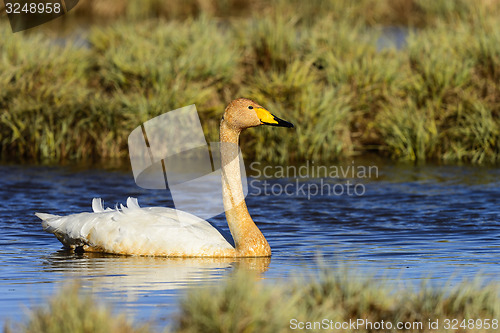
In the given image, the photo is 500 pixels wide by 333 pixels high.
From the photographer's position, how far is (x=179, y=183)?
13758mm

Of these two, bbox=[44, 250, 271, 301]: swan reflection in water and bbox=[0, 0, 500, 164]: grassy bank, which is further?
bbox=[0, 0, 500, 164]: grassy bank

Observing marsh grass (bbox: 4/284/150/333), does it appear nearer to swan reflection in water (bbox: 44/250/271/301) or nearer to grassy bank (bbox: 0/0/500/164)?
swan reflection in water (bbox: 44/250/271/301)

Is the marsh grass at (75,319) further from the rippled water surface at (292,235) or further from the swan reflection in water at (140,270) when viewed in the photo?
the swan reflection in water at (140,270)

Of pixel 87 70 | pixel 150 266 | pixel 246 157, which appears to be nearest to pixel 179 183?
pixel 246 157

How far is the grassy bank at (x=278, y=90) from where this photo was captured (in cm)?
1490

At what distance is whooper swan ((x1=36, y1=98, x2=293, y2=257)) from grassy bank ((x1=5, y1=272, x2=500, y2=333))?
242 cm

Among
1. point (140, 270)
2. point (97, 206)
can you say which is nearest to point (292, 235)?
point (97, 206)

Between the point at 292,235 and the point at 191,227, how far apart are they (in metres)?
1.48

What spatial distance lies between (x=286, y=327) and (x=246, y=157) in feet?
31.7

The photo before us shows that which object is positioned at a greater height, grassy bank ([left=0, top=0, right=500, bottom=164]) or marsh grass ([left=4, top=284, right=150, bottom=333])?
grassy bank ([left=0, top=0, right=500, bottom=164])

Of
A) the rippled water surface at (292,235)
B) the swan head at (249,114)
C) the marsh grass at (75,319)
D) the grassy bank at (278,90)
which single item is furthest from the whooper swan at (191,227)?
the grassy bank at (278,90)

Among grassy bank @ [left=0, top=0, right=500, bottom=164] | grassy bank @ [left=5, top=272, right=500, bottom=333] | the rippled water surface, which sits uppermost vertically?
grassy bank @ [left=0, top=0, right=500, bottom=164]

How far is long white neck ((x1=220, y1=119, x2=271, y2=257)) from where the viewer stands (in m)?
9.02

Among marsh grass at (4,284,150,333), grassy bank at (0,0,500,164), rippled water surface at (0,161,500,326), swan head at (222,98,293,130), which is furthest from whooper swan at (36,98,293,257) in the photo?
grassy bank at (0,0,500,164)
